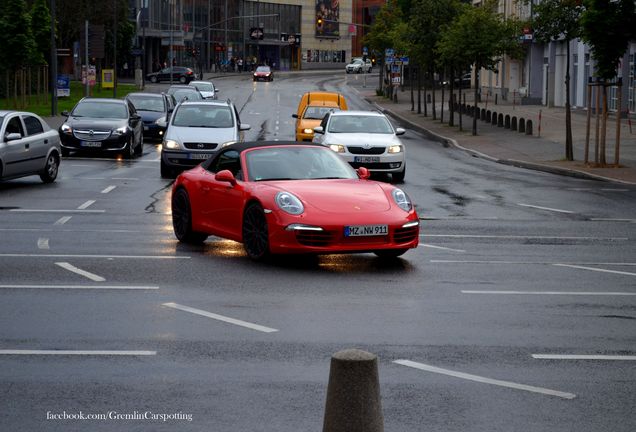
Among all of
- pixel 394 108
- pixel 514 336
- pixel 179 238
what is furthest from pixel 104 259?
pixel 394 108

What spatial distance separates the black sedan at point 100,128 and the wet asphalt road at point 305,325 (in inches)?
514

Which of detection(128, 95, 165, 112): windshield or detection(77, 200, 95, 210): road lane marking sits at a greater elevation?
detection(128, 95, 165, 112): windshield

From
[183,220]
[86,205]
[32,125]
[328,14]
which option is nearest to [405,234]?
[183,220]

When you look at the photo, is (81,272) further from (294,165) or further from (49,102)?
(49,102)

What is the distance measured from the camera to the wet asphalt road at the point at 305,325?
7.18 meters

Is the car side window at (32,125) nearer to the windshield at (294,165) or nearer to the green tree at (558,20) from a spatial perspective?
the windshield at (294,165)

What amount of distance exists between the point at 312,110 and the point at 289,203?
24969 mm

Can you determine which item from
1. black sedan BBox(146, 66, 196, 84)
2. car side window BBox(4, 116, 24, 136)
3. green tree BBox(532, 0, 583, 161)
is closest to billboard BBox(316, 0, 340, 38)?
black sedan BBox(146, 66, 196, 84)

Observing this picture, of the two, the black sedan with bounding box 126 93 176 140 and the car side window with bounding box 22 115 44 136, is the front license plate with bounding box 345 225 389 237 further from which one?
the black sedan with bounding box 126 93 176 140

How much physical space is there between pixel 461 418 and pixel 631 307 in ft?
14.6

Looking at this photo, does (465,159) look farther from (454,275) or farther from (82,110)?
(454,275)

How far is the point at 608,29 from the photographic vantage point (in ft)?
97.8

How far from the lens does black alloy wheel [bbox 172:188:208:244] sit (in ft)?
50.4

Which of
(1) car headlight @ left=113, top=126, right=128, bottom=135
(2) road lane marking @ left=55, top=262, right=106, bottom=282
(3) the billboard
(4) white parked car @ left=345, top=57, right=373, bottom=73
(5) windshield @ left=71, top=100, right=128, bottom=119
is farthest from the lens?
(3) the billboard
